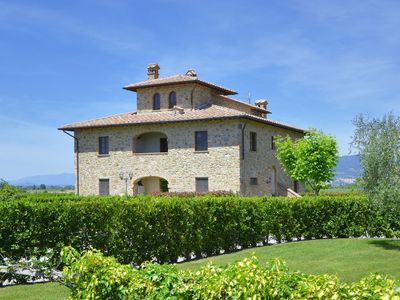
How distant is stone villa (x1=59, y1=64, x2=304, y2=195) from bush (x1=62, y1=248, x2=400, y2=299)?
23.4 metres

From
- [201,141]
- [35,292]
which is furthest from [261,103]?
[35,292]

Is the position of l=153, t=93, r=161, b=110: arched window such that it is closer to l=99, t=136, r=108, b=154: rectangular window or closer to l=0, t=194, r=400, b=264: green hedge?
l=99, t=136, r=108, b=154: rectangular window

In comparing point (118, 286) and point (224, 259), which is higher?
point (118, 286)

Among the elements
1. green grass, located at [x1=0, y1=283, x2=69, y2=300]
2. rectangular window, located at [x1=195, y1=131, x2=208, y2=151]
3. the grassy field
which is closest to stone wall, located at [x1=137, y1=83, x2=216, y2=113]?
rectangular window, located at [x1=195, y1=131, x2=208, y2=151]

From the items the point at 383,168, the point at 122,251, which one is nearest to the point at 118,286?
the point at 122,251

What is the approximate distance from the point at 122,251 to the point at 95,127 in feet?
78.3

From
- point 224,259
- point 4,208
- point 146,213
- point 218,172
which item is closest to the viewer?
point 4,208

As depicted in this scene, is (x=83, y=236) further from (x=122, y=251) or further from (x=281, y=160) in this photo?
(x=281, y=160)

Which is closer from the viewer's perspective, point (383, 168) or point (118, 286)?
point (118, 286)

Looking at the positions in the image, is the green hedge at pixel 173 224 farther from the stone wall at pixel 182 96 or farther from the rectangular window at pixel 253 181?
the stone wall at pixel 182 96

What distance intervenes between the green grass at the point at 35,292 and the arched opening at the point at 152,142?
2466cm

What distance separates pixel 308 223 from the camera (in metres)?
17.8

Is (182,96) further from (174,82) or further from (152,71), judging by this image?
(152,71)

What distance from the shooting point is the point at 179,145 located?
31.1 meters
